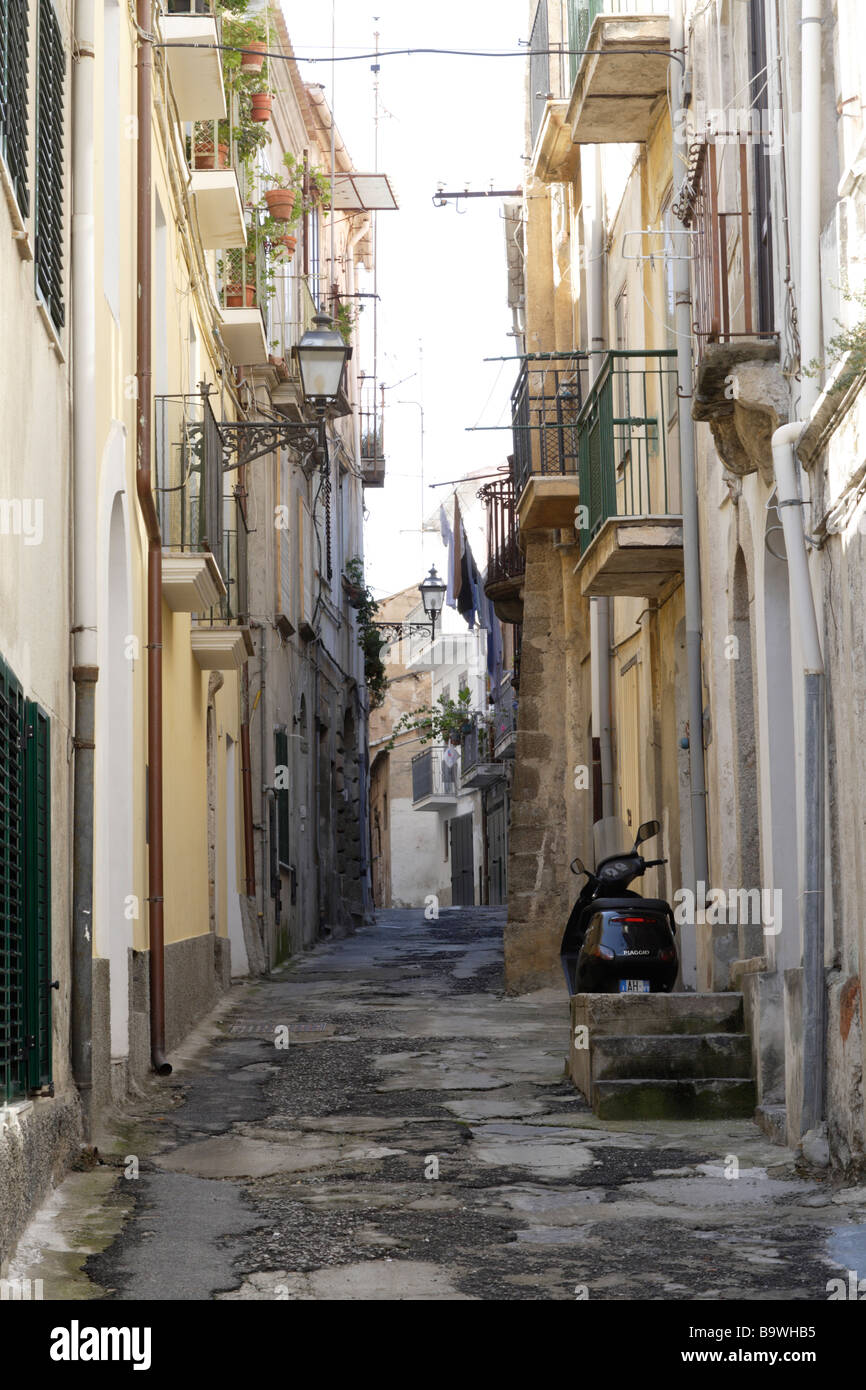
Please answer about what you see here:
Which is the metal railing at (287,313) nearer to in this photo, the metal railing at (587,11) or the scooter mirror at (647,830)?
the metal railing at (587,11)

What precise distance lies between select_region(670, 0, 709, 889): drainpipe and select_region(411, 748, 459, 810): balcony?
38.0 m

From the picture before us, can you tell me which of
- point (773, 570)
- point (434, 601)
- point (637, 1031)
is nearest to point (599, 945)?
point (637, 1031)

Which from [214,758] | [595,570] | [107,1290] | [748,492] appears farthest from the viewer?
[214,758]

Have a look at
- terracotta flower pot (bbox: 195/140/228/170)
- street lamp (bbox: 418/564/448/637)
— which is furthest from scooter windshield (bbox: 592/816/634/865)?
street lamp (bbox: 418/564/448/637)

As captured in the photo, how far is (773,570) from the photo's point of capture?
9.90 metres

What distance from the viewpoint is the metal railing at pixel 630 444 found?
13438mm

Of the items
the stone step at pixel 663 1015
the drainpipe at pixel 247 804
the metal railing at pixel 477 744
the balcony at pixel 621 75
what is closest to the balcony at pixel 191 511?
the balcony at pixel 621 75

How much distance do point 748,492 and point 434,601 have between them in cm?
2343

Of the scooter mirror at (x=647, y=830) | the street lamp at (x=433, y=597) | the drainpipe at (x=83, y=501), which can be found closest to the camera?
the drainpipe at (x=83, y=501)

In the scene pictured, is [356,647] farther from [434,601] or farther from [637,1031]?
[637,1031]

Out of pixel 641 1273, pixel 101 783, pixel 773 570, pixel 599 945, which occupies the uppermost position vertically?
pixel 773 570

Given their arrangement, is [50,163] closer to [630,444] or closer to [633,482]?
[630,444]

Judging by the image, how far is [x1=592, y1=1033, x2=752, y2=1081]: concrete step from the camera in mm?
9383

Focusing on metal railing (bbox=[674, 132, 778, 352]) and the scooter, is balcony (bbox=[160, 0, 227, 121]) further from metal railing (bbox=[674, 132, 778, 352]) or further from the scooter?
the scooter
